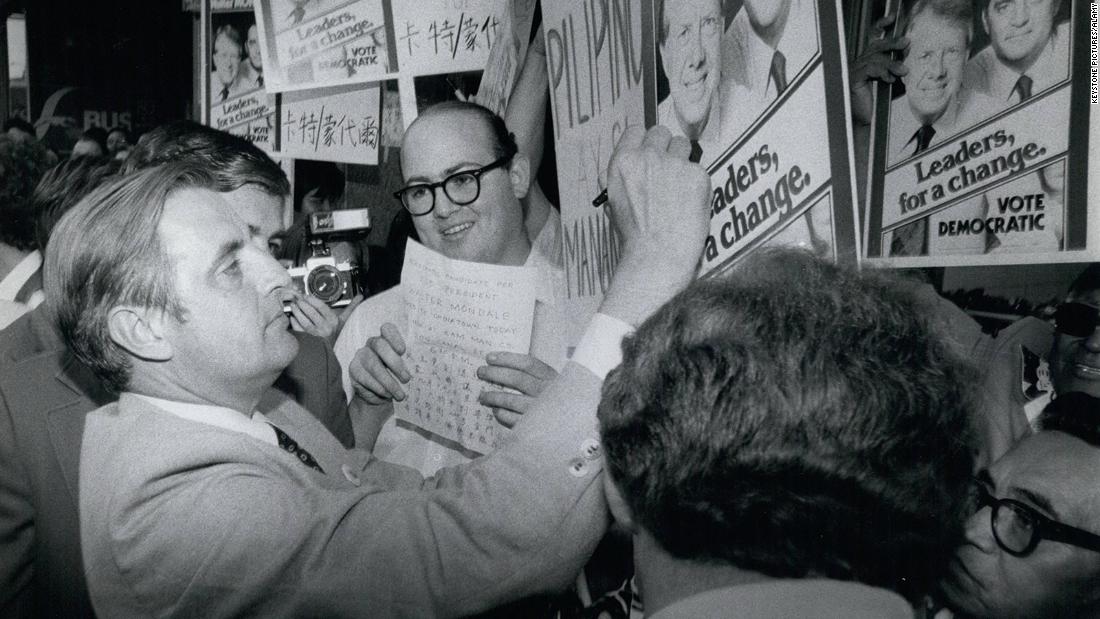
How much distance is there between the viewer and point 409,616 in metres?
0.84

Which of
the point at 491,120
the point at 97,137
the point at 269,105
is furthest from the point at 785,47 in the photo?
the point at 97,137

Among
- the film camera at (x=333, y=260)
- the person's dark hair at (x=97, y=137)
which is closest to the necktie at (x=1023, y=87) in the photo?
the film camera at (x=333, y=260)

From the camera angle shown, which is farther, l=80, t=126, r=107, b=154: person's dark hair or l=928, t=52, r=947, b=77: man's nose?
l=80, t=126, r=107, b=154: person's dark hair

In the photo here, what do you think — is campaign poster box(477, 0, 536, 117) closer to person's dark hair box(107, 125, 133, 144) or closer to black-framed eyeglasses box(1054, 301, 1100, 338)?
black-framed eyeglasses box(1054, 301, 1100, 338)

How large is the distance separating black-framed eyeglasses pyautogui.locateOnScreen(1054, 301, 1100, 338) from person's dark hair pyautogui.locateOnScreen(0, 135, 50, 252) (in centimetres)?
248

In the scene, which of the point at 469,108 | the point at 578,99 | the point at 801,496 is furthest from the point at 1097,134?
the point at 469,108

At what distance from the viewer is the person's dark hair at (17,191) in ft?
7.71

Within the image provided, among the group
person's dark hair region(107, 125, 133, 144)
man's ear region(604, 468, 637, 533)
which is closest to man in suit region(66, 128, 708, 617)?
man's ear region(604, 468, 637, 533)

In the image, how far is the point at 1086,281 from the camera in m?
0.74

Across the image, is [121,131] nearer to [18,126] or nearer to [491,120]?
[18,126]

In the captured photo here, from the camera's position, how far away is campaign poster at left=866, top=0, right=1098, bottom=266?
2.24ft

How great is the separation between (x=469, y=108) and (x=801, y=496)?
1384 millimetres

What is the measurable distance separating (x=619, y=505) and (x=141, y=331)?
0.66 m

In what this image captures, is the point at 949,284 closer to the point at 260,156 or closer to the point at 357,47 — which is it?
the point at 260,156
